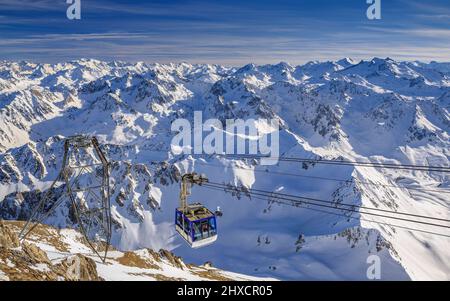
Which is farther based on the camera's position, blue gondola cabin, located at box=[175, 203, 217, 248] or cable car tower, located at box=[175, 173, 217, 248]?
blue gondola cabin, located at box=[175, 203, 217, 248]

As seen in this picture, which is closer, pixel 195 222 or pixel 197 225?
pixel 195 222

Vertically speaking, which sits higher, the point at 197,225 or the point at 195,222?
the point at 195,222

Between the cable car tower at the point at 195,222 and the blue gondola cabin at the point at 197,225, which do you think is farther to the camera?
the blue gondola cabin at the point at 197,225
